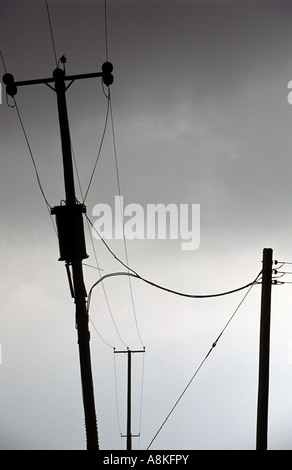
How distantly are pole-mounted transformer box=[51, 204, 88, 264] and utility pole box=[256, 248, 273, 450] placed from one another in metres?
4.14

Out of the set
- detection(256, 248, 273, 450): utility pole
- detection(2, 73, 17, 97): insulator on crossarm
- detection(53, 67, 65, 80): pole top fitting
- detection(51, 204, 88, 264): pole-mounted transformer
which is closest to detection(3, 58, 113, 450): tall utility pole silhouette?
detection(51, 204, 88, 264): pole-mounted transformer

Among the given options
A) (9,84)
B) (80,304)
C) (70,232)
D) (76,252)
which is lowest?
(80,304)

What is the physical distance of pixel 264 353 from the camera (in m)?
12.3

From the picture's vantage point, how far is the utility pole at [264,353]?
11836 mm

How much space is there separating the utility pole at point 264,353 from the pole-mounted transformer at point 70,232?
4138mm

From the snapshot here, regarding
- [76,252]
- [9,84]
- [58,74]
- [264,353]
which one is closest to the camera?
[76,252]

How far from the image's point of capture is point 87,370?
11.6 meters

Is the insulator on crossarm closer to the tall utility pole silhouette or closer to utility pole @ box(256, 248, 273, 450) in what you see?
the tall utility pole silhouette

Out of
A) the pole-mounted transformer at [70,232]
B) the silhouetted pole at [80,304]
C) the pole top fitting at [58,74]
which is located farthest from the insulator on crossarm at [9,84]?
the pole-mounted transformer at [70,232]

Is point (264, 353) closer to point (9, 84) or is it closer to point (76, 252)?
point (76, 252)

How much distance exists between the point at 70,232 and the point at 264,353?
4.91 metres

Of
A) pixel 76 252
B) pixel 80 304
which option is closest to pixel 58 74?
pixel 76 252

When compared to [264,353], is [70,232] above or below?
above
